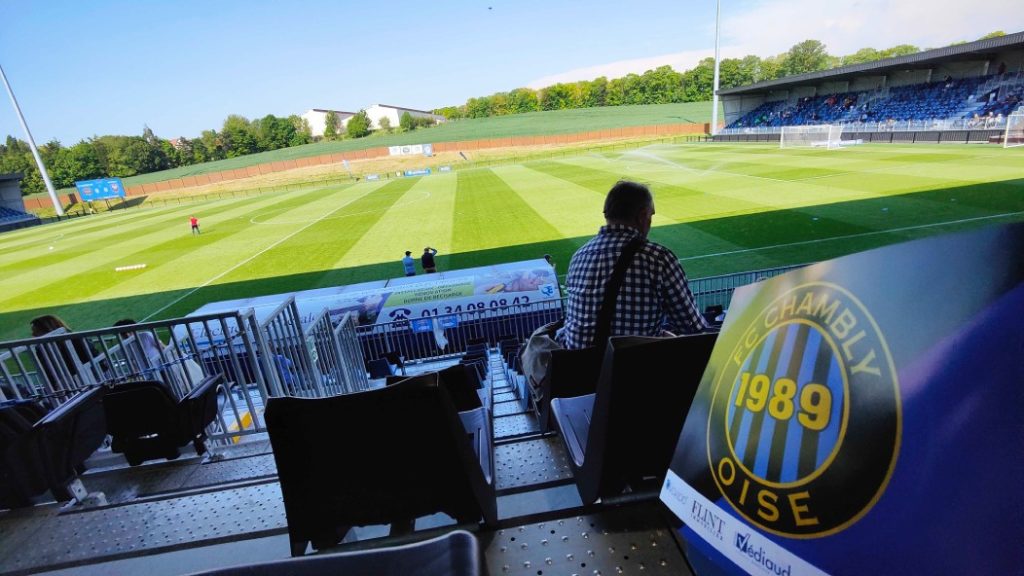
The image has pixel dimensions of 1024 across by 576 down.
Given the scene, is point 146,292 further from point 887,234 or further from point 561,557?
point 887,234

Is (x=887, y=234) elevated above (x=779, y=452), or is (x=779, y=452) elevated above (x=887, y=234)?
(x=779, y=452)

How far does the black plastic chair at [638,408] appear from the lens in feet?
4.35

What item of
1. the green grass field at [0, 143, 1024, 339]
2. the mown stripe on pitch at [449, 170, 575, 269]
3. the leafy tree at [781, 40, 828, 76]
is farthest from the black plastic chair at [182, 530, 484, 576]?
the leafy tree at [781, 40, 828, 76]

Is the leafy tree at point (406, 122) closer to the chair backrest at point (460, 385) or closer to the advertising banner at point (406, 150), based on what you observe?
the advertising banner at point (406, 150)

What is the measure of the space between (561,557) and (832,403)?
1.06m

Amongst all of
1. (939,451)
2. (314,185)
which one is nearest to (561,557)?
(939,451)

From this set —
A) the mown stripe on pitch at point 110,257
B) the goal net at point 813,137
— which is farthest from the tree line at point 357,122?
Answer: the mown stripe on pitch at point 110,257

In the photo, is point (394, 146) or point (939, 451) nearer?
point (939, 451)

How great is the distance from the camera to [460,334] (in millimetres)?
9516

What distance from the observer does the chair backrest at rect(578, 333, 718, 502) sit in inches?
52.1

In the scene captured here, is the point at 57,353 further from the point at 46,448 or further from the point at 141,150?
the point at 141,150

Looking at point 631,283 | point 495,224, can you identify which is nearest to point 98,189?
point 495,224

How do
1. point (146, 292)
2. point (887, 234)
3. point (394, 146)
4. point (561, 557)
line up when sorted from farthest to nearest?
point (394, 146), point (146, 292), point (887, 234), point (561, 557)

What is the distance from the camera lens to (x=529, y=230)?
18562mm
